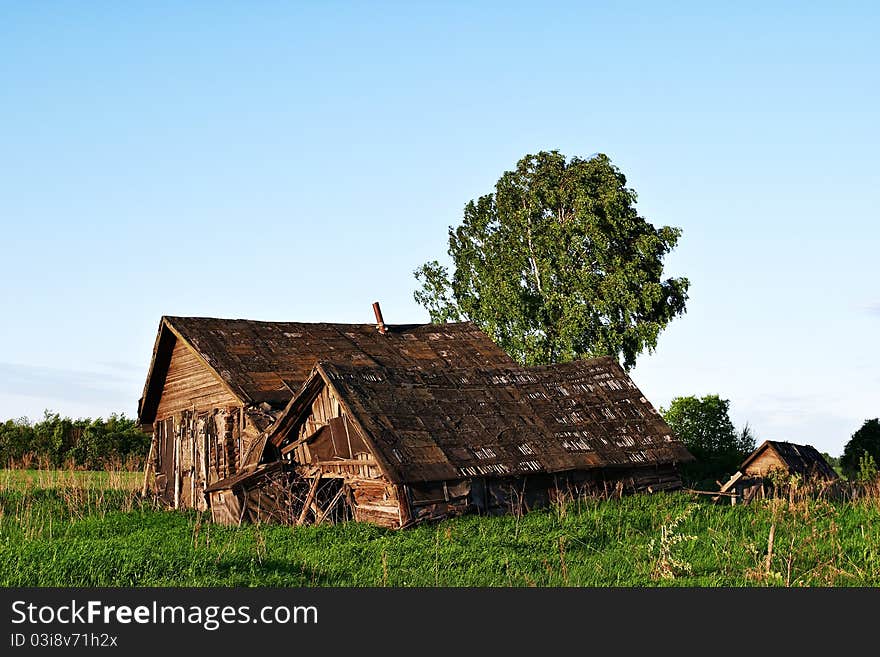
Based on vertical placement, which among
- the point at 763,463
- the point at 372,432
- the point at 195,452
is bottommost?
the point at 763,463

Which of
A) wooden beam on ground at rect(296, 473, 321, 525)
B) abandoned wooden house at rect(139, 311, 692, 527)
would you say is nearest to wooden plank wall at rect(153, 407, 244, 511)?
abandoned wooden house at rect(139, 311, 692, 527)

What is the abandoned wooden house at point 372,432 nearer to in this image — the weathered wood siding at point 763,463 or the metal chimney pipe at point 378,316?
the metal chimney pipe at point 378,316

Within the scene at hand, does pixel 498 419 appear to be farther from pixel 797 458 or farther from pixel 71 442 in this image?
pixel 71 442

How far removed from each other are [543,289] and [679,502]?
1951 cm

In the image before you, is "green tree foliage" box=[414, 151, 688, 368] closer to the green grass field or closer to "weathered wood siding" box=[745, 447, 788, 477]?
"weathered wood siding" box=[745, 447, 788, 477]

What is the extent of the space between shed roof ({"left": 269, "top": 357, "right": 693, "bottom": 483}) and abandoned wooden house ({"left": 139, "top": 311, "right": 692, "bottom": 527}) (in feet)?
0.12

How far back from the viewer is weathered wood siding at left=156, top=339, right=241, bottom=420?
1030 inches

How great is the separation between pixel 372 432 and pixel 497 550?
4724 millimetres

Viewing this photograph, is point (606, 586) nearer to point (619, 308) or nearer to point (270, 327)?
point (270, 327)

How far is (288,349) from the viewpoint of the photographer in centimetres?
2812

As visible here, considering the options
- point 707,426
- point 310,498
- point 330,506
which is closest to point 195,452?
point 310,498

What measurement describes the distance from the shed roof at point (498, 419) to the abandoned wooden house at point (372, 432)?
4cm

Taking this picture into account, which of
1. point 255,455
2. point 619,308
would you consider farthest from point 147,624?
point 619,308

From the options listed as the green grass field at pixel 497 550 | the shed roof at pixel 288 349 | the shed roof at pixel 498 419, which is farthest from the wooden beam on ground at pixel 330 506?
the shed roof at pixel 288 349
